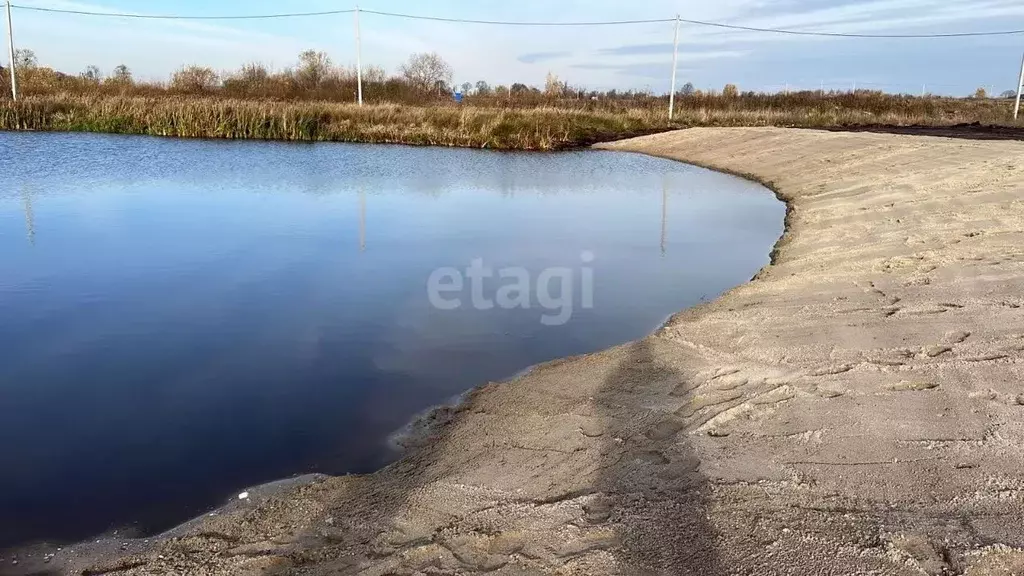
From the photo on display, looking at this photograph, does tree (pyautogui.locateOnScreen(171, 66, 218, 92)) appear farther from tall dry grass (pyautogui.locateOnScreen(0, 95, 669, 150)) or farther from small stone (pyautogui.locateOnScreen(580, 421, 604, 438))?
small stone (pyautogui.locateOnScreen(580, 421, 604, 438))

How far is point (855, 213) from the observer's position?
1018cm

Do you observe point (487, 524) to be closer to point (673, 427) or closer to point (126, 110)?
point (673, 427)

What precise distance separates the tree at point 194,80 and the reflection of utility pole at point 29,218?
1160 inches

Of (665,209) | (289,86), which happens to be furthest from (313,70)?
(665,209)

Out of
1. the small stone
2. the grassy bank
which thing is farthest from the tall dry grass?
the small stone

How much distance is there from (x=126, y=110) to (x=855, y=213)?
84.1ft

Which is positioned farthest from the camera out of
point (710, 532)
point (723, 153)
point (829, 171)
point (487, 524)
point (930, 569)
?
point (723, 153)

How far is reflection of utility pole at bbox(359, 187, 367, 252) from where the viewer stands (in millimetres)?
9719

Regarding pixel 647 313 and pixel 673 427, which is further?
pixel 647 313

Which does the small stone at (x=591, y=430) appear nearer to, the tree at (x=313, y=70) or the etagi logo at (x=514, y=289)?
the etagi logo at (x=514, y=289)

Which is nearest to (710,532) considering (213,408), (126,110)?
(213,408)

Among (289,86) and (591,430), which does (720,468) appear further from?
(289,86)

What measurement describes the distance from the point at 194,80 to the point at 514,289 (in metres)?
40.1

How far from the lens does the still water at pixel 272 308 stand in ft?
13.7
